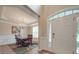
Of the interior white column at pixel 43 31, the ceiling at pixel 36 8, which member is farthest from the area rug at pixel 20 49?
the ceiling at pixel 36 8

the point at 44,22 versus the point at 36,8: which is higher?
the point at 36,8

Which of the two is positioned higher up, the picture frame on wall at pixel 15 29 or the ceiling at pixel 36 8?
the ceiling at pixel 36 8

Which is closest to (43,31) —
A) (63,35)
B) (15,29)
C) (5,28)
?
(63,35)

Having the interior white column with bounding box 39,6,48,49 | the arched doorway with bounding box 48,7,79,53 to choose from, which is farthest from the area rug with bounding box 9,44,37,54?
the arched doorway with bounding box 48,7,79,53

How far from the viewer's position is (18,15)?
1893 millimetres

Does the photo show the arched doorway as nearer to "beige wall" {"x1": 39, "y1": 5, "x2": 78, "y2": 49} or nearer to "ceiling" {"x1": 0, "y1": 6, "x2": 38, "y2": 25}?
"beige wall" {"x1": 39, "y1": 5, "x2": 78, "y2": 49}

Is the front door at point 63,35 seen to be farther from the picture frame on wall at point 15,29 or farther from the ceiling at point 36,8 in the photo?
the picture frame on wall at point 15,29

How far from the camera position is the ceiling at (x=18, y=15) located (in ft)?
6.07

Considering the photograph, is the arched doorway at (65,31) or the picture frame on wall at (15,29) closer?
the arched doorway at (65,31)

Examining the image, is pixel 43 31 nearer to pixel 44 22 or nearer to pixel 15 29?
pixel 44 22

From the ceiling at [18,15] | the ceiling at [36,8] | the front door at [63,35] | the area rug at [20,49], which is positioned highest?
the ceiling at [36,8]

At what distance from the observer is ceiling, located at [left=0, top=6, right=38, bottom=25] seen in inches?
72.8
